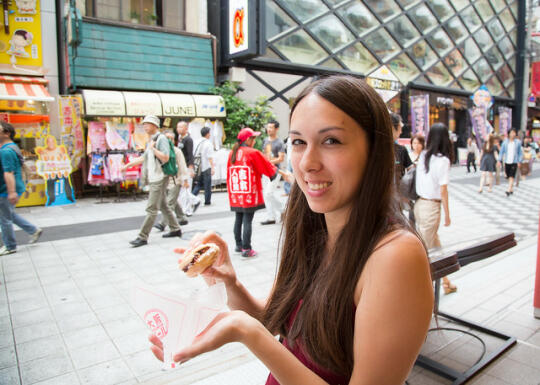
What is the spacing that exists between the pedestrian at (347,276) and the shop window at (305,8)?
15744 millimetres

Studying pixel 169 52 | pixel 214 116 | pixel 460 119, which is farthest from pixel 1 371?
pixel 460 119

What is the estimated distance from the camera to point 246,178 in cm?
596

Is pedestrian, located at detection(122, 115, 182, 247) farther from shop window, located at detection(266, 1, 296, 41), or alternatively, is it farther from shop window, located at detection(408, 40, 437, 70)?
shop window, located at detection(408, 40, 437, 70)

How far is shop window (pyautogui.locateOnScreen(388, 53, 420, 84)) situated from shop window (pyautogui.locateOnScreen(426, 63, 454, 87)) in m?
1.08

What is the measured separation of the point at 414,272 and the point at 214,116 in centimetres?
1242

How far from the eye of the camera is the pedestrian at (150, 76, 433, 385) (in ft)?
3.35

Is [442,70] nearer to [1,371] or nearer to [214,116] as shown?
[214,116]

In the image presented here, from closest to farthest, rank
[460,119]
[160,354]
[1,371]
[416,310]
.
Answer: [416,310] < [160,354] < [1,371] < [460,119]

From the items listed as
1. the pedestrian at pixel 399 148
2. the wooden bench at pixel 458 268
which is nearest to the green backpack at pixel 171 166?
the pedestrian at pixel 399 148

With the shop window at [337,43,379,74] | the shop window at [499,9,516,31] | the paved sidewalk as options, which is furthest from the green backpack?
the shop window at [499,9,516,31]

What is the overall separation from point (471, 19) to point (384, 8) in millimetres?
8041

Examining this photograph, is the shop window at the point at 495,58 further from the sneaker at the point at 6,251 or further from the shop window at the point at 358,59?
the sneaker at the point at 6,251

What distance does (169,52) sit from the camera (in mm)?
12883

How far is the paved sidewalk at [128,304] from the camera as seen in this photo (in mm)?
3125
